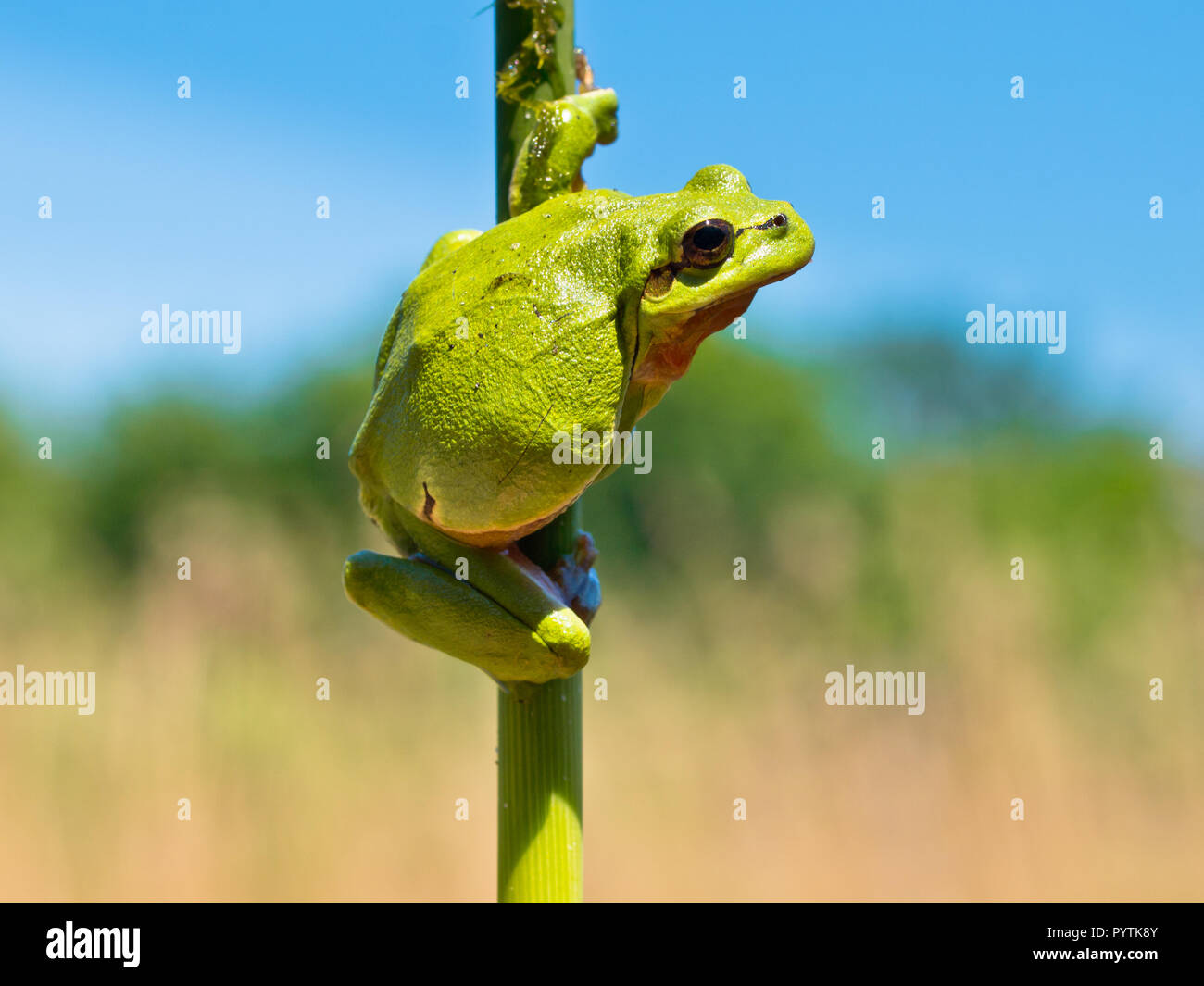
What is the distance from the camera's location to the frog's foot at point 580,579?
6.38 ft

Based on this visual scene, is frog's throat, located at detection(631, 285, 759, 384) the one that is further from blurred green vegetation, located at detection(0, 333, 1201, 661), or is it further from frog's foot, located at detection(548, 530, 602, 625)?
blurred green vegetation, located at detection(0, 333, 1201, 661)

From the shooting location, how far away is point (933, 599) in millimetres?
7086

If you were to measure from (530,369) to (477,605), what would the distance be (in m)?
0.46

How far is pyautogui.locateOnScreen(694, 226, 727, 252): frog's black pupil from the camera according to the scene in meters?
1.69

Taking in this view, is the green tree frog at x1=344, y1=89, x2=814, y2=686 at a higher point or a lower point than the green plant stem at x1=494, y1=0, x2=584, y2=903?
higher

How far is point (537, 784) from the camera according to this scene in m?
1.74

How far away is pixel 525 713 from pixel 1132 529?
8.42m

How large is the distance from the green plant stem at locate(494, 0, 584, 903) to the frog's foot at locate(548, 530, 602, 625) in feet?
0.57

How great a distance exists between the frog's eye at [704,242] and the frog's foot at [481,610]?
2.15 ft

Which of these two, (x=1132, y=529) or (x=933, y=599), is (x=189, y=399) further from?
(x=1132, y=529)

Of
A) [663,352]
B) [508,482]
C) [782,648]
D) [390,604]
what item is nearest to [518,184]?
[663,352]

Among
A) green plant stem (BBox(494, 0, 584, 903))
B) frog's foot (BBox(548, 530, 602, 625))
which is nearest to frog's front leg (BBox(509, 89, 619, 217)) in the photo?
green plant stem (BBox(494, 0, 584, 903))

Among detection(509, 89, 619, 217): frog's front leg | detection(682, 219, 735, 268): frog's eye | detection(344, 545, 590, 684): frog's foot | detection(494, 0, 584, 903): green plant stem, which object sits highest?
detection(509, 89, 619, 217): frog's front leg

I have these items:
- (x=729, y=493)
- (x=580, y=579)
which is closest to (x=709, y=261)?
(x=580, y=579)
